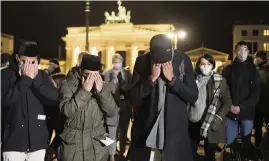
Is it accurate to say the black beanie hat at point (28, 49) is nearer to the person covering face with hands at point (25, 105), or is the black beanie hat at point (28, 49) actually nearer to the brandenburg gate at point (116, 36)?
the person covering face with hands at point (25, 105)

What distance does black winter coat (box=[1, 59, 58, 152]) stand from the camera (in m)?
5.41

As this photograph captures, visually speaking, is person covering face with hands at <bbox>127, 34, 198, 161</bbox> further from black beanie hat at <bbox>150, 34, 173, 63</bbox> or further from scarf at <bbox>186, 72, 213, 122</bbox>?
scarf at <bbox>186, 72, 213, 122</bbox>

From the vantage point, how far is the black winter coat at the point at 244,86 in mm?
8250

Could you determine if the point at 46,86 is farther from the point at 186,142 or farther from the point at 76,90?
the point at 186,142

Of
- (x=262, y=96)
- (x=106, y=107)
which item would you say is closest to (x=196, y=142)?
(x=106, y=107)

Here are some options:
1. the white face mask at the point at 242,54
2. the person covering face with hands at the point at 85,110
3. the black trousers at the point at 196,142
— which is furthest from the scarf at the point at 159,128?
the white face mask at the point at 242,54

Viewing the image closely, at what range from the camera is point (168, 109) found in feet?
15.5

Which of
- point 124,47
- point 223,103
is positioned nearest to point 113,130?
point 223,103

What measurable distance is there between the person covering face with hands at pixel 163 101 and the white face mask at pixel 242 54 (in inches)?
136

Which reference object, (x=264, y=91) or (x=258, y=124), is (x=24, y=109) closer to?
(x=264, y=91)

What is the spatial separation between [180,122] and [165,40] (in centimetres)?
93

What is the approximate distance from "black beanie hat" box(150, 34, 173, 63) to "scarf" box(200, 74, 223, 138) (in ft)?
6.37

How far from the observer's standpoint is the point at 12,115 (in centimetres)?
550

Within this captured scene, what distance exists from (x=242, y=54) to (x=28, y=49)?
169 inches
